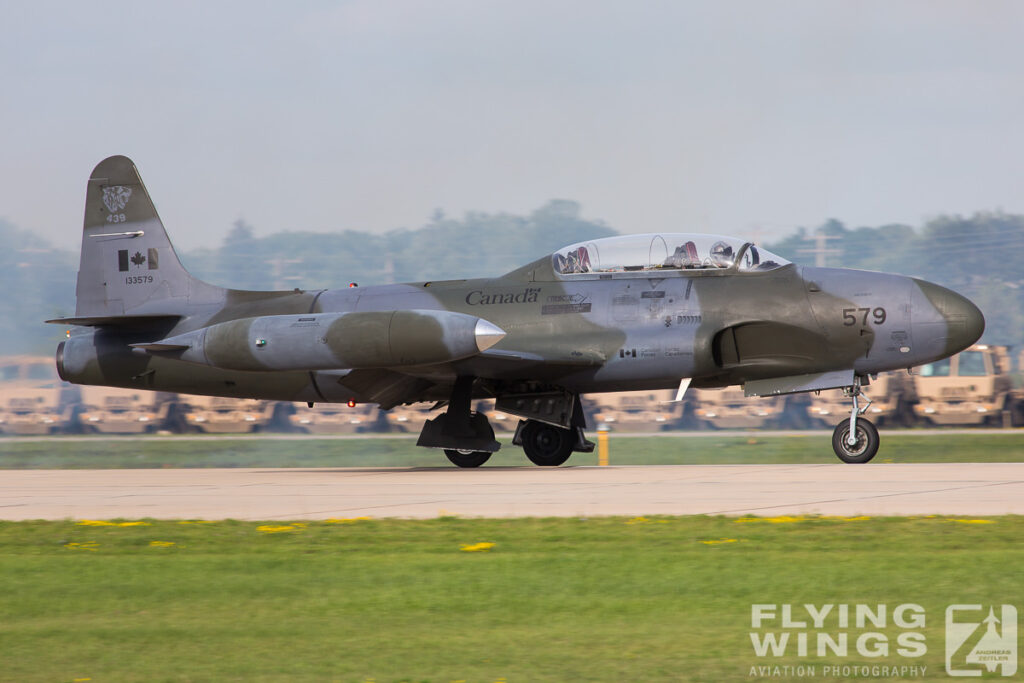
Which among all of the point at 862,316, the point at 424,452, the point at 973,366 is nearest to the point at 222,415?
the point at 424,452

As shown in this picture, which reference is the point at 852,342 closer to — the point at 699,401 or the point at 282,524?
the point at 282,524

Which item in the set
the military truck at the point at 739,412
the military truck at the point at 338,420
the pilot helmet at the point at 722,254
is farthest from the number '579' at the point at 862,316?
the military truck at the point at 739,412

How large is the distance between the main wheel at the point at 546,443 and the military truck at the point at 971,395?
16.7m

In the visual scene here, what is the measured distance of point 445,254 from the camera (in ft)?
231

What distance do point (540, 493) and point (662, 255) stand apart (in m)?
5.48

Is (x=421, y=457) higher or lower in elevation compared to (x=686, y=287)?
lower

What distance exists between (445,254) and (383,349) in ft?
179

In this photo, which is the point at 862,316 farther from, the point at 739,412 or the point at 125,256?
the point at 739,412

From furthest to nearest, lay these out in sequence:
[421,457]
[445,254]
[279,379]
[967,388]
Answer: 1. [445,254]
2. [967,388]
3. [421,457]
4. [279,379]

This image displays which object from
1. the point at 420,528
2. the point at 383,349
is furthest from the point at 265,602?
the point at 383,349

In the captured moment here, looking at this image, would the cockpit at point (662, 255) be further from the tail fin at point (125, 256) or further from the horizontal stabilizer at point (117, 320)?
the horizontal stabilizer at point (117, 320)

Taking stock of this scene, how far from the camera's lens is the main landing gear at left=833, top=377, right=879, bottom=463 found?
16.1 m

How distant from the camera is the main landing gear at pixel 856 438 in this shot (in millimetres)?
16062

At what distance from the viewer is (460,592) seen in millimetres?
7188
